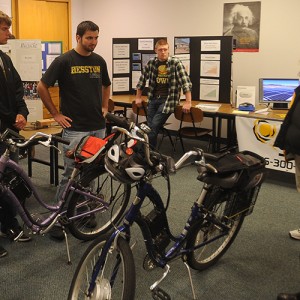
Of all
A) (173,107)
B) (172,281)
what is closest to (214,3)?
(173,107)

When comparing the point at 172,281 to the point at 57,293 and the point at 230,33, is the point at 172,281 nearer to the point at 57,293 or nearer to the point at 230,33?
the point at 57,293

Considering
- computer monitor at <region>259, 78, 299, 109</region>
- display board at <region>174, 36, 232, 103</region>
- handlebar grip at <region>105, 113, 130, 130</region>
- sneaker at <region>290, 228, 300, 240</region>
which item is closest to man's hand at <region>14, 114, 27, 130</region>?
handlebar grip at <region>105, 113, 130, 130</region>

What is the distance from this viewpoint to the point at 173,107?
16.4 feet

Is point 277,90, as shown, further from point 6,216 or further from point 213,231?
point 6,216

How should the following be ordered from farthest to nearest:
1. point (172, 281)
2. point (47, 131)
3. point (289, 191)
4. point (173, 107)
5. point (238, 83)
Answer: point (238, 83), point (173, 107), point (289, 191), point (47, 131), point (172, 281)

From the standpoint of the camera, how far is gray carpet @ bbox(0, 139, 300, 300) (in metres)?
2.40

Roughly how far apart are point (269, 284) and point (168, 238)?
0.74 metres

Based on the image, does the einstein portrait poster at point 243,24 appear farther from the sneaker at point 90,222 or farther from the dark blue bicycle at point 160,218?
the dark blue bicycle at point 160,218

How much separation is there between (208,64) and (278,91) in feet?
Result: 3.78

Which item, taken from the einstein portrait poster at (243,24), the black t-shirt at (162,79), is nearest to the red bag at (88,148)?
the black t-shirt at (162,79)

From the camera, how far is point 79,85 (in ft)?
9.92

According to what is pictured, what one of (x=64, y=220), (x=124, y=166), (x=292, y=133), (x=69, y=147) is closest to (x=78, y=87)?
(x=69, y=147)

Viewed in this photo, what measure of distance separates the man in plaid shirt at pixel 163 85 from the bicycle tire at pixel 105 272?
297cm

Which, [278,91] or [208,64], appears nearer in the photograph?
[278,91]
